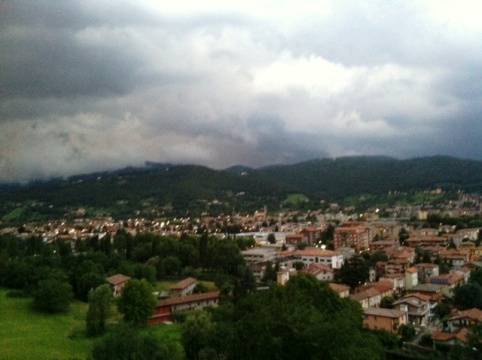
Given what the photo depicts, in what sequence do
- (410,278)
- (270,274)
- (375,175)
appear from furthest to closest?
(375,175), (270,274), (410,278)

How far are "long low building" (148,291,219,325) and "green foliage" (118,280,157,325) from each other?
1.36 m

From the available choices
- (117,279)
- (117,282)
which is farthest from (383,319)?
(117,279)

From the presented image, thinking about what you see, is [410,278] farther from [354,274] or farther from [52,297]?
[52,297]

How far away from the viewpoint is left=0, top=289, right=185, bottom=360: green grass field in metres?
17.6

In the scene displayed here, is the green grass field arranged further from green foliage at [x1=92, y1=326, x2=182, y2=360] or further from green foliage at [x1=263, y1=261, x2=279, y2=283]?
green foliage at [x1=263, y1=261, x2=279, y2=283]

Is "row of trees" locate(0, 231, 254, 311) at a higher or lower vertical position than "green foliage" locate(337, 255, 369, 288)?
higher

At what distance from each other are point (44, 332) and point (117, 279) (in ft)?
24.7

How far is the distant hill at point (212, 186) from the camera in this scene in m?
88.2

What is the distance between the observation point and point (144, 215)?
3233 inches

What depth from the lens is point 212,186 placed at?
107m

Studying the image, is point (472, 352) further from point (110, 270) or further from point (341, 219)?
point (341, 219)

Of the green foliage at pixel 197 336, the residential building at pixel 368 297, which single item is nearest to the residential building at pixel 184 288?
the residential building at pixel 368 297

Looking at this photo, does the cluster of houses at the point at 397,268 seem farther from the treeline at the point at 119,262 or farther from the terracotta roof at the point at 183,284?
the terracotta roof at the point at 183,284

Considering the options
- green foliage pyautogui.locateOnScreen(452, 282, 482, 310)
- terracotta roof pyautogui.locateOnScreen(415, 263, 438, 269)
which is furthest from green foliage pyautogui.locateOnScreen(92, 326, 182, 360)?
terracotta roof pyautogui.locateOnScreen(415, 263, 438, 269)
